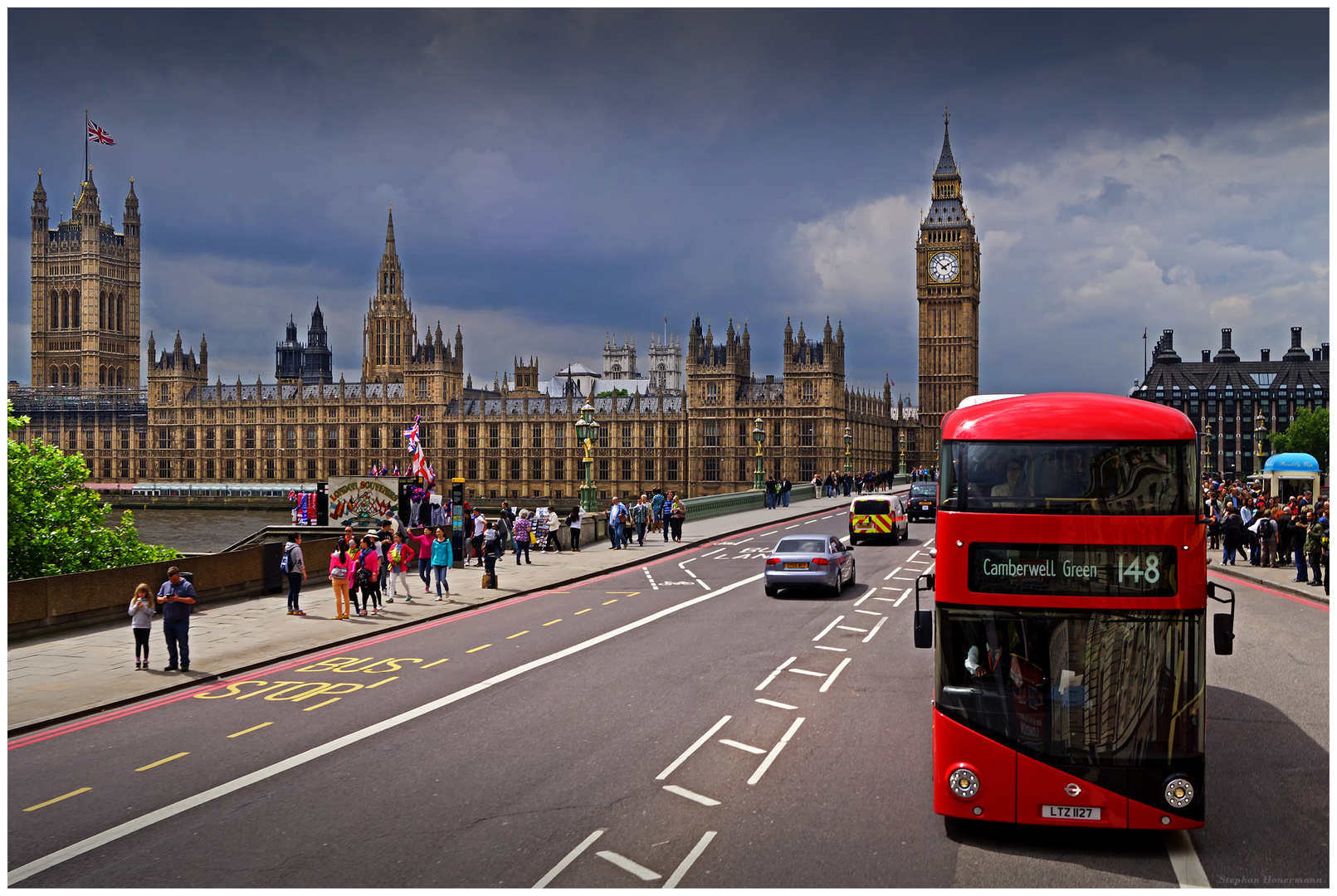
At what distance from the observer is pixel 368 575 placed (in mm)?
22906

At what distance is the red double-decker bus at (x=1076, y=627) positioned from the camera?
28.3 feet

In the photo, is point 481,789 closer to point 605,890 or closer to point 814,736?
point 605,890

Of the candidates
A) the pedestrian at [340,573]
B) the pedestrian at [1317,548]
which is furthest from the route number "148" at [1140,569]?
the pedestrian at [1317,548]

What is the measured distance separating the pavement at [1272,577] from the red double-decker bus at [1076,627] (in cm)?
1709

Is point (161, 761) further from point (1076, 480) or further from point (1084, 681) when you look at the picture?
point (1076, 480)

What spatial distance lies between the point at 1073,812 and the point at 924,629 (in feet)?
6.86

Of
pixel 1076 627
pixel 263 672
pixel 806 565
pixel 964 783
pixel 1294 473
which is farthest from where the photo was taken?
pixel 1294 473

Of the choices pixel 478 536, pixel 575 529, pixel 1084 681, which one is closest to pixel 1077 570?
pixel 1084 681

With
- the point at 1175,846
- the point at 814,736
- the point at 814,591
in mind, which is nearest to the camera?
the point at 1175,846

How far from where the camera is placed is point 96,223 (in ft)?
541

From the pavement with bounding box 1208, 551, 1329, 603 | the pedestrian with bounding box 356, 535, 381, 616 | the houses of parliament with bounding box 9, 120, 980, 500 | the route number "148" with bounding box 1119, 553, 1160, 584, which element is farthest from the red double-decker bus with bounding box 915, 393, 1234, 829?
the houses of parliament with bounding box 9, 120, 980, 500

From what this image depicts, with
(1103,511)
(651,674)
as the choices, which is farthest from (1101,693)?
(651,674)

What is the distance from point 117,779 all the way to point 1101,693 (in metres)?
10.3

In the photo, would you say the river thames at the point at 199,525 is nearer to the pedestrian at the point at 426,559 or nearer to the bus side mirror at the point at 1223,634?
the pedestrian at the point at 426,559
